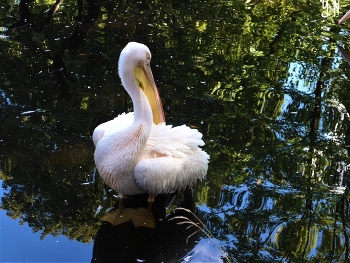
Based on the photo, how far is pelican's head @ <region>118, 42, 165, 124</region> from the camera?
11.2 feet

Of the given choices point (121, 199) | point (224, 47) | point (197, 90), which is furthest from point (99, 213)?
point (224, 47)

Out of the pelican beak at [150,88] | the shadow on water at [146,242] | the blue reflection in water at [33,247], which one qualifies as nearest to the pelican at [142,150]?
the pelican beak at [150,88]

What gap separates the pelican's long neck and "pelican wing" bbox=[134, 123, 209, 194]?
148 mm

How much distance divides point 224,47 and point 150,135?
9.19 ft

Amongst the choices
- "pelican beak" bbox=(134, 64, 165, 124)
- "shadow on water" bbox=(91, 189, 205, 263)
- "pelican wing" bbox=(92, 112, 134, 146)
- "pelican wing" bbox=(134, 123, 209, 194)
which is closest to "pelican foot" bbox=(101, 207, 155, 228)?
"shadow on water" bbox=(91, 189, 205, 263)

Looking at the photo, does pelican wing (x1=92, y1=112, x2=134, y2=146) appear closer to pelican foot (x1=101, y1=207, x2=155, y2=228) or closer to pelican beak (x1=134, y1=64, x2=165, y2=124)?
pelican beak (x1=134, y1=64, x2=165, y2=124)

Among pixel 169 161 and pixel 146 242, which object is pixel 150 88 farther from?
pixel 146 242

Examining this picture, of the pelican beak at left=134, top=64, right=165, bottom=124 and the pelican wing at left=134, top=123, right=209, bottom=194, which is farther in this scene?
the pelican beak at left=134, top=64, right=165, bottom=124

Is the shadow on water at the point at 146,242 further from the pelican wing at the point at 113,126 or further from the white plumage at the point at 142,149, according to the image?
the pelican wing at the point at 113,126

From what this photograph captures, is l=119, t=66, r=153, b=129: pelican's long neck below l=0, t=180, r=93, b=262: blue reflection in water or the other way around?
the other way around

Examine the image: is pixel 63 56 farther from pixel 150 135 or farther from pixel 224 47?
pixel 150 135

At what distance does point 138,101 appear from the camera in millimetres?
3416

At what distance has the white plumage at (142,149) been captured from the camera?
3.27m

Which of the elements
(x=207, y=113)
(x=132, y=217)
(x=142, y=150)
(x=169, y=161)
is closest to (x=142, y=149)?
(x=142, y=150)
